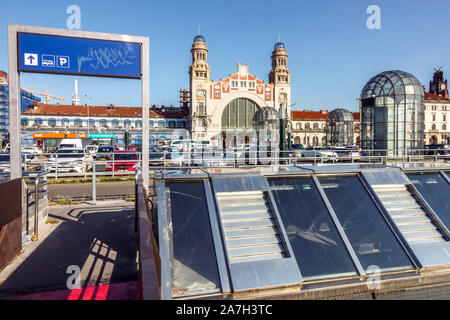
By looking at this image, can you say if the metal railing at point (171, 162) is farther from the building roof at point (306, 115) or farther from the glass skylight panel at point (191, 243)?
the building roof at point (306, 115)

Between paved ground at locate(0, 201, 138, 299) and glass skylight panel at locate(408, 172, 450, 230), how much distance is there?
13.9ft

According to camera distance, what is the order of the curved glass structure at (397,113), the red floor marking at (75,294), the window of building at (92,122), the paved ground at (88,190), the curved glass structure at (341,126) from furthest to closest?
the window of building at (92,122)
the curved glass structure at (341,126)
the curved glass structure at (397,113)
the paved ground at (88,190)
the red floor marking at (75,294)

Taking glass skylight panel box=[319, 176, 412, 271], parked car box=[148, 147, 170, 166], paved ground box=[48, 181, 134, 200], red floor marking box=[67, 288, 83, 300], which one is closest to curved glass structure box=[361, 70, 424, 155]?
parked car box=[148, 147, 170, 166]

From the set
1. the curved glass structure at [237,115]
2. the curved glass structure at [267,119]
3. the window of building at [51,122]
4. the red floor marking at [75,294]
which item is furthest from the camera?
the curved glass structure at [237,115]

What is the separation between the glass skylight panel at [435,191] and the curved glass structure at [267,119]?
3704 cm

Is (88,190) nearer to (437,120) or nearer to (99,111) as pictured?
(99,111)

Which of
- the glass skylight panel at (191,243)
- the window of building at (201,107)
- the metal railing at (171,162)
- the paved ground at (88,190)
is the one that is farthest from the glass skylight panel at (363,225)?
the window of building at (201,107)

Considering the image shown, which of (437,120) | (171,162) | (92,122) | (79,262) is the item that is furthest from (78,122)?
(437,120)

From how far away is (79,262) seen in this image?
4.80 metres

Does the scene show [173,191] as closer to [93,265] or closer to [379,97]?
[93,265]

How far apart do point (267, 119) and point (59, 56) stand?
39.9 metres

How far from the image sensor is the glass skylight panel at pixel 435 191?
159 inches

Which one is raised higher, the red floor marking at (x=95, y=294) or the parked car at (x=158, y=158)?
the parked car at (x=158, y=158)

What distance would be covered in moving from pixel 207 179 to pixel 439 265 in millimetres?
2886
